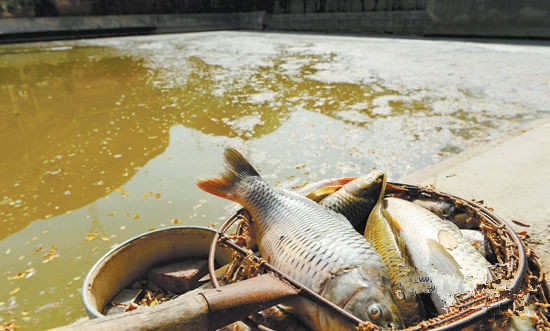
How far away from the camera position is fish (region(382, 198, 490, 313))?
1.22 m

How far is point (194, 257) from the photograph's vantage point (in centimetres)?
179

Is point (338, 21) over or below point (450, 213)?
over

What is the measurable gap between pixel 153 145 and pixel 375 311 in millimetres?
3030

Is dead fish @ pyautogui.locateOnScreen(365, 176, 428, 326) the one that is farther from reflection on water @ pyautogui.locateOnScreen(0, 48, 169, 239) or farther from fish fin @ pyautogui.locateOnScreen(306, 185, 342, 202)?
reflection on water @ pyautogui.locateOnScreen(0, 48, 169, 239)

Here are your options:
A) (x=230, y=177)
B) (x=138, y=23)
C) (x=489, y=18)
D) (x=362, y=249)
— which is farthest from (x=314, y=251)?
(x=138, y=23)

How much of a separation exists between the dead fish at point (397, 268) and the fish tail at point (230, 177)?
0.63 meters

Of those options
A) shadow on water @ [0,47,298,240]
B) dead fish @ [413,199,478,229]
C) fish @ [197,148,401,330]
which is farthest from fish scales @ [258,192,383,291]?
shadow on water @ [0,47,298,240]

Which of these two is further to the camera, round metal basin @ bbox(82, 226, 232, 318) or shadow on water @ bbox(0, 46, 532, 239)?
shadow on water @ bbox(0, 46, 532, 239)

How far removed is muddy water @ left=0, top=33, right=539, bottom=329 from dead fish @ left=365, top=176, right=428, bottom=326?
1177 mm

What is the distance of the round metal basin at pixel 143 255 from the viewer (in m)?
1.45

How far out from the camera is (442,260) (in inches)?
52.1

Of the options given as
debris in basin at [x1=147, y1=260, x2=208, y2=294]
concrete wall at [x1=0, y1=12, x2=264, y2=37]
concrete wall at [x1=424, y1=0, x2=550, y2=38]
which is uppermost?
concrete wall at [x1=0, y1=12, x2=264, y2=37]

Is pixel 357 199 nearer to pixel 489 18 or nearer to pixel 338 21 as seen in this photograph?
pixel 489 18

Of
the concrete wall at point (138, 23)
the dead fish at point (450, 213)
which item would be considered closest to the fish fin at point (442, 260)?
the dead fish at point (450, 213)
